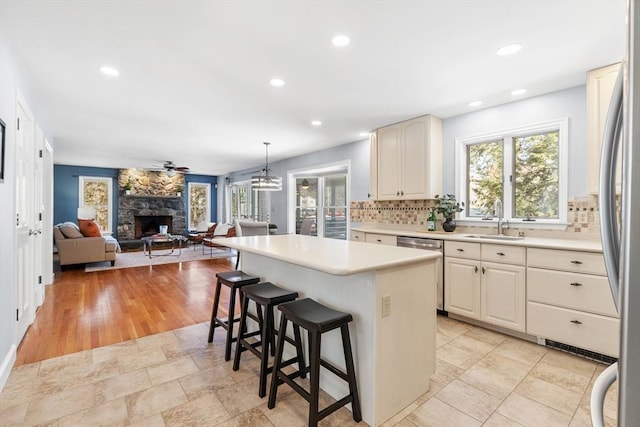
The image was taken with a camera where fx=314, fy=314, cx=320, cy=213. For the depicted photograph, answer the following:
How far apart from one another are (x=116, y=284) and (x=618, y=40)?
6.25 meters

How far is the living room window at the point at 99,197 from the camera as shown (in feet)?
28.7

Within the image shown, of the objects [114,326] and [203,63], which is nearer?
[203,63]

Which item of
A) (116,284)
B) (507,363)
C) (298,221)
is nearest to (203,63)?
(507,363)

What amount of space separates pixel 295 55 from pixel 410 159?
7.22 ft

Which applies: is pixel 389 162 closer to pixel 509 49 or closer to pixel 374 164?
pixel 374 164

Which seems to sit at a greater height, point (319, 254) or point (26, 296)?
point (319, 254)

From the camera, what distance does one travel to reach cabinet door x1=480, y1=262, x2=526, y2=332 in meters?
2.80

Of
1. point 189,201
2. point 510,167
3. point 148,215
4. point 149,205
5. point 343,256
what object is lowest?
point 343,256

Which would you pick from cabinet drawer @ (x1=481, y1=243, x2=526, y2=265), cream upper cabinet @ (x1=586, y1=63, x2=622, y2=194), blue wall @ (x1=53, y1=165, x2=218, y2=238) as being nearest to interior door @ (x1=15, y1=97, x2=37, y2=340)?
cabinet drawer @ (x1=481, y1=243, x2=526, y2=265)

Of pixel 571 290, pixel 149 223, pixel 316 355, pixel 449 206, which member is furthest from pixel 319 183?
pixel 149 223

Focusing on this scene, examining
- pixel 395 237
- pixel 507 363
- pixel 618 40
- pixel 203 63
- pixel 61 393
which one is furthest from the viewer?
pixel 395 237

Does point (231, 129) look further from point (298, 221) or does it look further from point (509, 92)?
point (509, 92)

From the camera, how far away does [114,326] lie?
3.14 meters

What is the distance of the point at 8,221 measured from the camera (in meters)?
2.28
